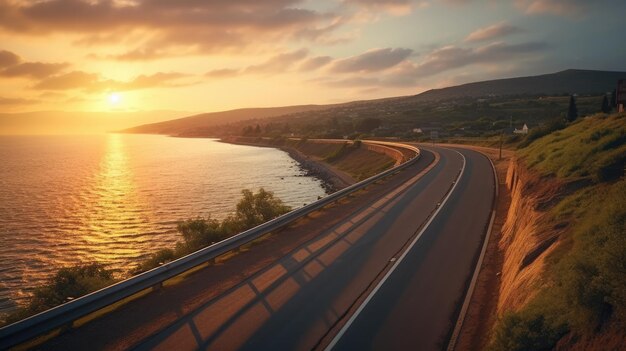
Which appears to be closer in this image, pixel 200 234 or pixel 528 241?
pixel 528 241

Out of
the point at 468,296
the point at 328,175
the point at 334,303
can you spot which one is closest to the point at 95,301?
the point at 334,303

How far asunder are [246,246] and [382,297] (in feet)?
23.2

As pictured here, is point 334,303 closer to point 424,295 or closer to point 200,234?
point 424,295

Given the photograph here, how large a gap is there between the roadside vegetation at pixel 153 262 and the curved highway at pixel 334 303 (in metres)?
3.04

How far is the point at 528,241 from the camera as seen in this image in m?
12.5

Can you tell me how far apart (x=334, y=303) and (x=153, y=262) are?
9.19m

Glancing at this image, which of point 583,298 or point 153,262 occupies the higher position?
point 583,298

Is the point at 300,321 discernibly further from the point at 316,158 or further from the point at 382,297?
the point at 316,158

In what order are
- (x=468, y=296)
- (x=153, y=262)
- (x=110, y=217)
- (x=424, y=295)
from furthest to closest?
(x=110, y=217), (x=153, y=262), (x=468, y=296), (x=424, y=295)

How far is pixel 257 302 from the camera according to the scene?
34.9ft

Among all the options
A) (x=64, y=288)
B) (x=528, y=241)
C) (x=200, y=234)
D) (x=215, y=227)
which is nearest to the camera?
(x=528, y=241)

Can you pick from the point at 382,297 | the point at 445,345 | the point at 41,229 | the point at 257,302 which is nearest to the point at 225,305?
the point at 257,302

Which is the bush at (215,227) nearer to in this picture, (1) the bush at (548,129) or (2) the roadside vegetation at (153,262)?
(2) the roadside vegetation at (153,262)

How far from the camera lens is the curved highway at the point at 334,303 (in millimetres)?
8867
